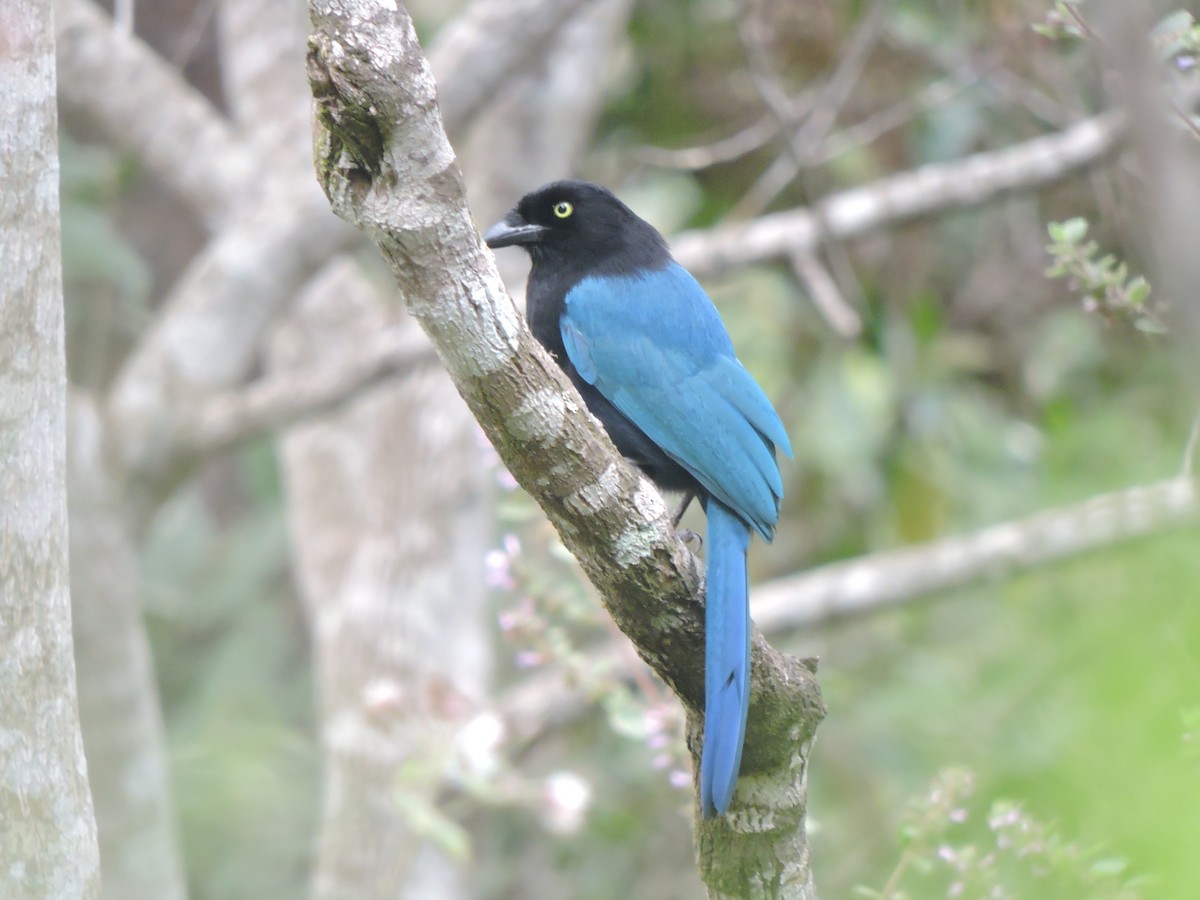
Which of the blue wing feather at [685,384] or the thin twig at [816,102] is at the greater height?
the thin twig at [816,102]

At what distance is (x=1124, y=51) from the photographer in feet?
3.03

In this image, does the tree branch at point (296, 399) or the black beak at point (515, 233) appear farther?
the tree branch at point (296, 399)

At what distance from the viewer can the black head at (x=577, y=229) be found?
10.9ft

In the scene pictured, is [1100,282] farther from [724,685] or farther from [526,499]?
[526,499]

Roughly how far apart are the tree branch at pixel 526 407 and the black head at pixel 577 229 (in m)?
1.22

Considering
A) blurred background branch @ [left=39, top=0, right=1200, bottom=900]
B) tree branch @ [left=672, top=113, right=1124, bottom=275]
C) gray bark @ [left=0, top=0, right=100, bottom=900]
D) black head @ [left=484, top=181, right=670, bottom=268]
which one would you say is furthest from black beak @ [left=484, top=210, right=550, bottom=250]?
tree branch @ [left=672, top=113, right=1124, bottom=275]

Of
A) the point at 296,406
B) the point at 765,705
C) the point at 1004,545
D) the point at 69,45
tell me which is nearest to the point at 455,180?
the point at 765,705

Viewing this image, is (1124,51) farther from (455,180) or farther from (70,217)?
(70,217)

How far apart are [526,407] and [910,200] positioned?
3779 mm

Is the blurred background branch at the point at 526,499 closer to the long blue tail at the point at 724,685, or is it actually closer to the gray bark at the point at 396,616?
the gray bark at the point at 396,616

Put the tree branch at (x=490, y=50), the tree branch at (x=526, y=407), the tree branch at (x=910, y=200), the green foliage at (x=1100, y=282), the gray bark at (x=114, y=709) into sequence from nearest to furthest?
the tree branch at (x=526, y=407), the green foliage at (x=1100, y=282), the gray bark at (x=114, y=709), the tree branch at (x=490, y=50), the tree branch at (x=910, y=200)

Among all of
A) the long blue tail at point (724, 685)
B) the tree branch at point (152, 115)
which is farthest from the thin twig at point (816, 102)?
the long blue tail at point (724, 685)

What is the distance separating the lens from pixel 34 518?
7.44 feet

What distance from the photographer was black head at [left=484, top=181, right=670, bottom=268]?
131 inches
